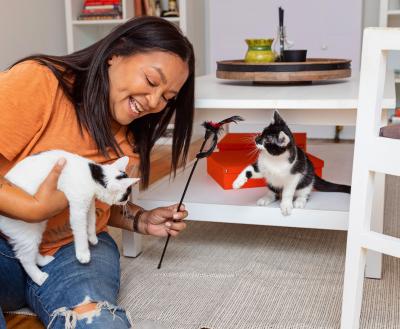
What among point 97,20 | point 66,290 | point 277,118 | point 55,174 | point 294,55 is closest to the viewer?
point 55,174

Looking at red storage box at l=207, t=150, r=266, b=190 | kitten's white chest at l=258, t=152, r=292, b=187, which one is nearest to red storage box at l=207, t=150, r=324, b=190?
red storage box at l=207, t=150, r=266, b=190

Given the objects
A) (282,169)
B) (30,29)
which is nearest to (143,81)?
(282,169)

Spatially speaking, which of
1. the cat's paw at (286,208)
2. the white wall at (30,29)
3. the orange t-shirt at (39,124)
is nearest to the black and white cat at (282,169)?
the cat's paw at (286,208)

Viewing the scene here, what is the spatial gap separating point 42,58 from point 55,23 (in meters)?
2.32

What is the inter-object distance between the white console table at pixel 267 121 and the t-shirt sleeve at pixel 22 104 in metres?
0.39

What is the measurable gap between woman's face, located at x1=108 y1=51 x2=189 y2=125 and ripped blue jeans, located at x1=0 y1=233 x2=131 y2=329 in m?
0.32

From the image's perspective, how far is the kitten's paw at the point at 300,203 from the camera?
138cm

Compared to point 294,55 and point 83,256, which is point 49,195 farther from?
point 294,55

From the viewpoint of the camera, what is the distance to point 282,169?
1328 millimetres

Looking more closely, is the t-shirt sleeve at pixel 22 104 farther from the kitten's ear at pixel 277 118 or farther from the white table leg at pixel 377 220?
the white table leg at pixel 377 220

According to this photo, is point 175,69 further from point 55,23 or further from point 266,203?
point 55,23

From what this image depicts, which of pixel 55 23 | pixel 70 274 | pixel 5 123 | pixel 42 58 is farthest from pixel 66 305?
pixel 55 23

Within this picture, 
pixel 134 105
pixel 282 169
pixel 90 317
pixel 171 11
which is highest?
pixel 171 11

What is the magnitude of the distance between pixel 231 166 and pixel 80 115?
0.61 meters
